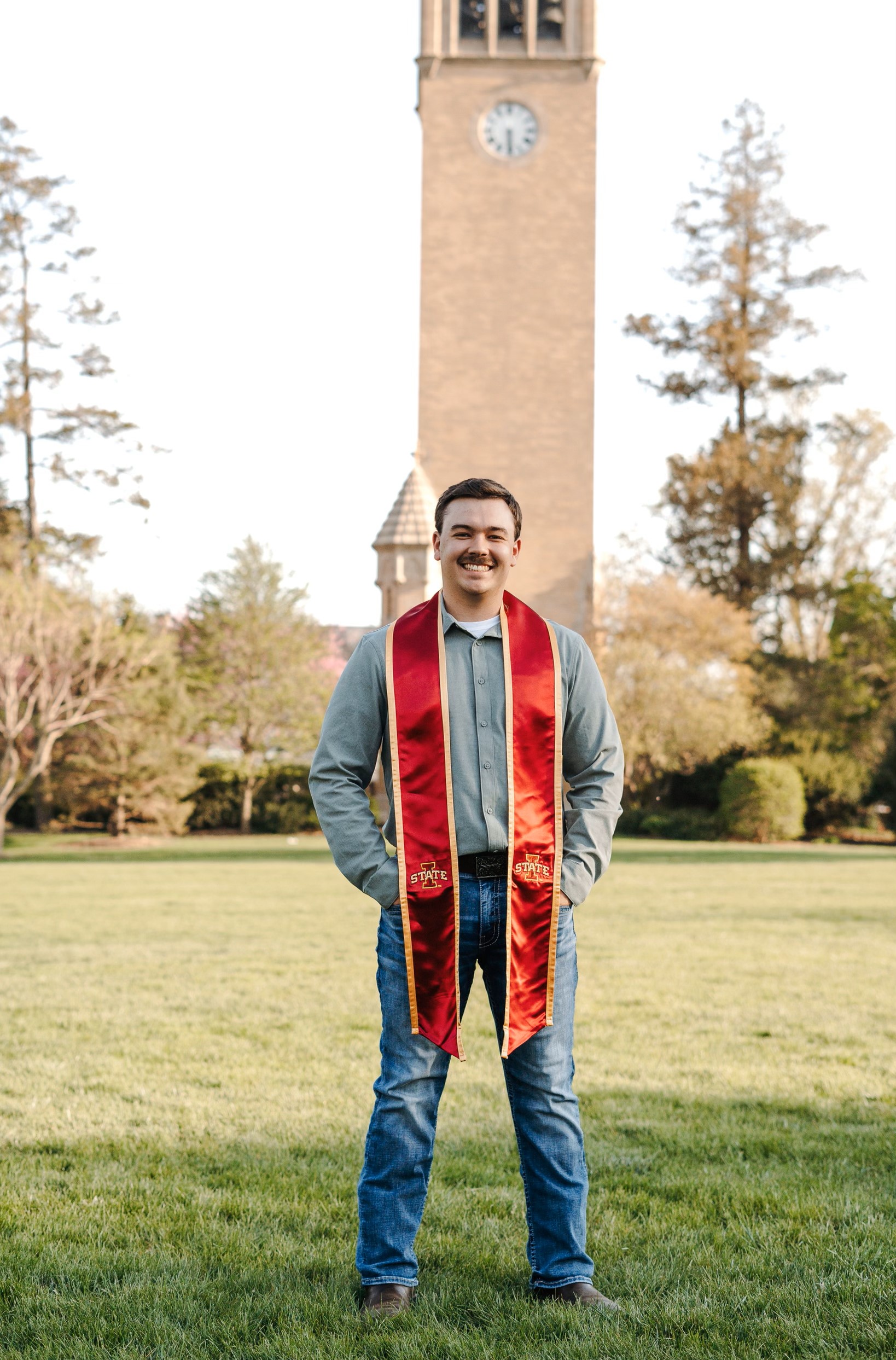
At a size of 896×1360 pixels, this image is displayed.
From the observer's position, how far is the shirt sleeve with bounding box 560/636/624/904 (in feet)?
10.8

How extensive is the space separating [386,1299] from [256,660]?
32743 mm

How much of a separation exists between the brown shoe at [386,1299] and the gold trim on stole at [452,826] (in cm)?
58

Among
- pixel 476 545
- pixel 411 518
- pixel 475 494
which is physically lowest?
pixel 476 545

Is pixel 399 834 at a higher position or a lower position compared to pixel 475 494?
lower

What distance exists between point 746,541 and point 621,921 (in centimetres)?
2731

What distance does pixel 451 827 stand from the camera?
3180mm

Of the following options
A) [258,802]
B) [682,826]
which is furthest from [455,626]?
[258,802]

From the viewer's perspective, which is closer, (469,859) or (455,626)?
(469,859)

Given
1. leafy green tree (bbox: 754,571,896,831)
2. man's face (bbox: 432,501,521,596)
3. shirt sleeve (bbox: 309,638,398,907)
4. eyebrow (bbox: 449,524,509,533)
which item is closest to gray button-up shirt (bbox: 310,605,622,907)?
shirt sleeve (bbox: 309,638,398,907)

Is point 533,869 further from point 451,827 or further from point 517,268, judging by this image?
point 517,268

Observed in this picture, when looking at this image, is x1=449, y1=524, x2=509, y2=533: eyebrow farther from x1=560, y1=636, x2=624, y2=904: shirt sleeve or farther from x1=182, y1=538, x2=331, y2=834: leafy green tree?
x1=182, y1=538, x2=331, y2=834: leafy green tree

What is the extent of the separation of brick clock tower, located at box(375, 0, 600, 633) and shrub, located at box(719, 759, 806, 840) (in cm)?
500

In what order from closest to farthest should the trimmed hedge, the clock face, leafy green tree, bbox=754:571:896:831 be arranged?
the trimmed hedge, leafy green tree, bbox=754:571:896:831, the clock face

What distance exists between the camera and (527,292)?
30641 millimetres
